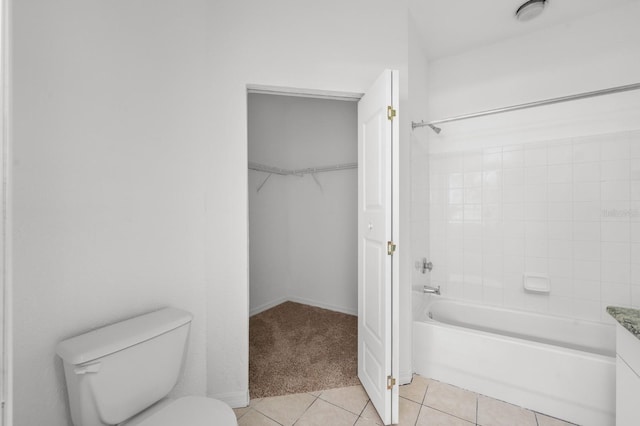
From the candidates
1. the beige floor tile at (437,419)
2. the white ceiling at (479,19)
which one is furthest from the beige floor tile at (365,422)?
the white ceiling at (479,19)

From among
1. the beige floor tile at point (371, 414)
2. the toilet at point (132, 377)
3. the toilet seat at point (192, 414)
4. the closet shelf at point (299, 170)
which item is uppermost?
the closet shelf at point (299, 170)

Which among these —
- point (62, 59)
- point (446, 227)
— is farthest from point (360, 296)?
point (62, 59)

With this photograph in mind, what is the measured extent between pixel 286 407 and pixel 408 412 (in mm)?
→ 749

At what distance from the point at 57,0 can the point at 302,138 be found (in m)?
2.66

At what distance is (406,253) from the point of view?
2.01 m

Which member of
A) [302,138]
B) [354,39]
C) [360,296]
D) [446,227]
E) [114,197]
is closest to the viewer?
[114,197]

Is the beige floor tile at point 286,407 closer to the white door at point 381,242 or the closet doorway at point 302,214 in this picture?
the white door at point 381,242

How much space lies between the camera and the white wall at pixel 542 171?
197 cm

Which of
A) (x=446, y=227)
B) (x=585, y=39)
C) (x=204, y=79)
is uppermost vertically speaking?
(x=585, y=39)

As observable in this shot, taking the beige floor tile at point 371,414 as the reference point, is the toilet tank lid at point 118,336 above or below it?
above

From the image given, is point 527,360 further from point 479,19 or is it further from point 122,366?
point 479,19

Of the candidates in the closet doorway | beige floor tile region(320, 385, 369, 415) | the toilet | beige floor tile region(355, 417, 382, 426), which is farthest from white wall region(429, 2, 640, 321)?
the toilet

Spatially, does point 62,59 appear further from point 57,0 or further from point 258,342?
point 258,342

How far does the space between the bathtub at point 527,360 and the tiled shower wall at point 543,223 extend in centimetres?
13
